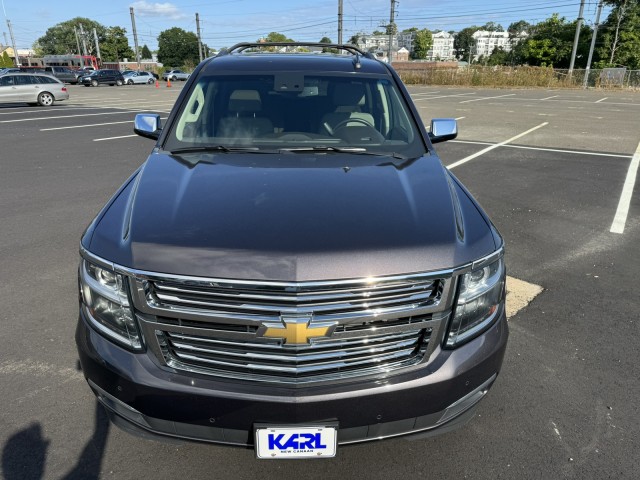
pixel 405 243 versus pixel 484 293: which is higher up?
pixel 405 243

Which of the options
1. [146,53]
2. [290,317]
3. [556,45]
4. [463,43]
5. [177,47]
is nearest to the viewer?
[290,317]

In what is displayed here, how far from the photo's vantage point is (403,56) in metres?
140

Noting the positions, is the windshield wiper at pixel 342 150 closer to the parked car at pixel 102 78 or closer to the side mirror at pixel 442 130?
the side mirror at pixel 442 130

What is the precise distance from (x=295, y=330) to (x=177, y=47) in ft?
422

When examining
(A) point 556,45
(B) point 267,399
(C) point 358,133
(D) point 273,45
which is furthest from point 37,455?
(A) point 556,45

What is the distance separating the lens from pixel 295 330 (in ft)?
5.74

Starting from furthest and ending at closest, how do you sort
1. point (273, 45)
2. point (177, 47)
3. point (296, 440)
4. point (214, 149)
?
point (177, 47) → point (273, 45) → point (214, 149) → point (296, 440)

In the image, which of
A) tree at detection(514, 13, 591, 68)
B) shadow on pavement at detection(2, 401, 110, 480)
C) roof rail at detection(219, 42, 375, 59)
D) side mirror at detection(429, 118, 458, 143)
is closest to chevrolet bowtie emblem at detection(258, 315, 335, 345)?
shadow on pavement at detection(2, 401, 110, 480)

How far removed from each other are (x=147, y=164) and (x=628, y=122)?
714 inches

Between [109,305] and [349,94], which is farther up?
[349,94]

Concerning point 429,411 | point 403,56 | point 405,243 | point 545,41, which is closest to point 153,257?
point 405,243

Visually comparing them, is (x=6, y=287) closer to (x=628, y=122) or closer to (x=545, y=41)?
(x=628, y=122)

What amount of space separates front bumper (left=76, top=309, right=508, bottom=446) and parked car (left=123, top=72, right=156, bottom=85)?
5129cm

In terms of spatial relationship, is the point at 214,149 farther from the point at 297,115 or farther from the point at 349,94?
the point at 349,94
